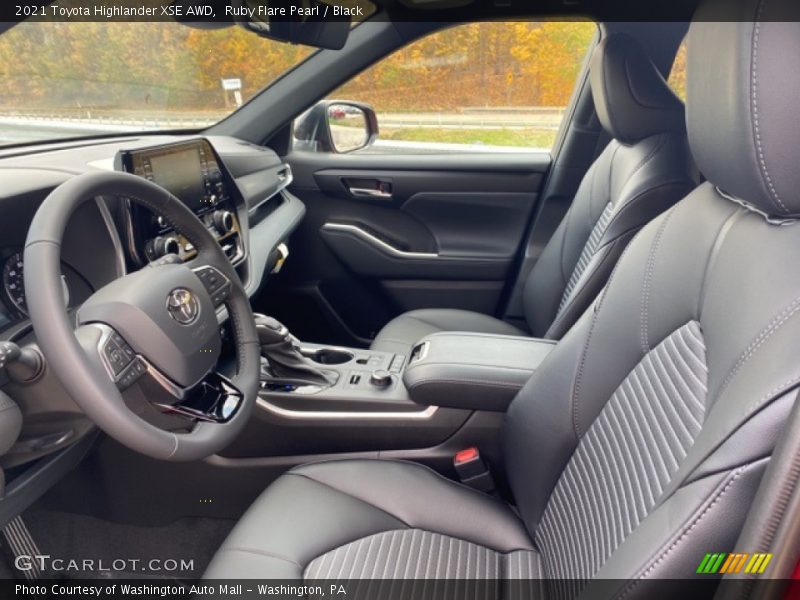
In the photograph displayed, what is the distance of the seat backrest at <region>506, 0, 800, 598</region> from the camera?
613 millimetres

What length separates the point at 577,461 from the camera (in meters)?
0.96

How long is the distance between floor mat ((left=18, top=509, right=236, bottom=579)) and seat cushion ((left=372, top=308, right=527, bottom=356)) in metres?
0.65

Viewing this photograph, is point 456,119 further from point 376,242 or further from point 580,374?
point 580,374

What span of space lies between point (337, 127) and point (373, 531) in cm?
157

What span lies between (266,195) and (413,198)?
1.93 ft

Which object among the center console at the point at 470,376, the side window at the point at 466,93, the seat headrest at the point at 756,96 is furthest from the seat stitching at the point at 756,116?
the side window at the point at 466,93

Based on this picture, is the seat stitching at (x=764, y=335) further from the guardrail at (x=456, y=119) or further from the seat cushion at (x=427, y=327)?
the guardrail at (x=456, y=119)

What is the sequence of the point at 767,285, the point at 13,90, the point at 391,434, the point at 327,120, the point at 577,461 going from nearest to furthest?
the point at 767,285 → the point at 577,461 → the point at 391,434 → the point at 13,90 → the point at 327,120

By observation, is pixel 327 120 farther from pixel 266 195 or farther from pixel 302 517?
pixel 302 517

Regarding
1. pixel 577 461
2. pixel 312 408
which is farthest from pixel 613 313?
pixel 312 408

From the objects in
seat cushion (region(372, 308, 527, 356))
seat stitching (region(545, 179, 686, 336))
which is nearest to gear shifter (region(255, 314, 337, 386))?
Answer: seat cushion (region(372, 308, 527, 356))

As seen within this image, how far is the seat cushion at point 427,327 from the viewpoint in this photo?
1760mm
